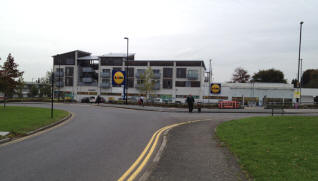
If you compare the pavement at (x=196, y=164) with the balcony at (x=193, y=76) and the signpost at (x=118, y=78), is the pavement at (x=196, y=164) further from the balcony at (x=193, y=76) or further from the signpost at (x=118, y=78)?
the balcony at (x=193, y=76)

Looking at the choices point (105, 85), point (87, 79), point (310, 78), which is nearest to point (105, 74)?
point (105, 85)

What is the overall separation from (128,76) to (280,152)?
5885 centimetres

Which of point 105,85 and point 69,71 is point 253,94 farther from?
Answer: point 69,71

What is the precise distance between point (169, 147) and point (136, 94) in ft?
179

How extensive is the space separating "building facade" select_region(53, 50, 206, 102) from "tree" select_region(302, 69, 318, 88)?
37152 millimetres

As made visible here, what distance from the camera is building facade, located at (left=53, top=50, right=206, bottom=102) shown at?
196 feet

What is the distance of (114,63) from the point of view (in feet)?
211

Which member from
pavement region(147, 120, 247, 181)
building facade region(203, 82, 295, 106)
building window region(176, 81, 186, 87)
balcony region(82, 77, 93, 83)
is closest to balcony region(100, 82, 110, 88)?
balcony region(82, 77, 93, 83)

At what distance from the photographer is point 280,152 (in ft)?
20.4

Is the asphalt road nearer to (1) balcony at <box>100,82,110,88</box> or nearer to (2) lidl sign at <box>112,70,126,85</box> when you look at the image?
(2) lidl sign at <box>112,70,126,85</box>

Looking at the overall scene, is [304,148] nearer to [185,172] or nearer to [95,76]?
[185,172]

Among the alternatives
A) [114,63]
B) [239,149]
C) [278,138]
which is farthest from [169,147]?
[114,63]

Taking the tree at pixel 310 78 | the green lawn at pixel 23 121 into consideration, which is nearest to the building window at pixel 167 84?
the green lawn at pixel 23 121

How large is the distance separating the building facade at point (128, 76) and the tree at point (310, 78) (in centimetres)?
3715
